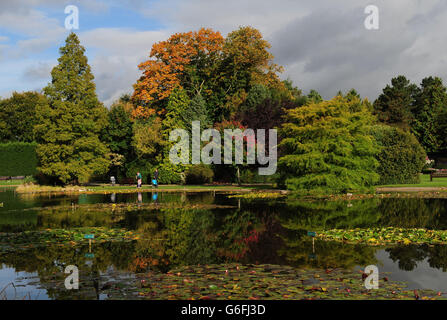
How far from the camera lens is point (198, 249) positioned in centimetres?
1297

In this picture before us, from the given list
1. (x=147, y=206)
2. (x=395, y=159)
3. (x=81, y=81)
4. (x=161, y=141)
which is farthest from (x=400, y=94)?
(x=147, y=206)

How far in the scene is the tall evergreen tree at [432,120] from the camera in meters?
68.4

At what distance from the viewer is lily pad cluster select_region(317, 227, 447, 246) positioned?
13.6 m

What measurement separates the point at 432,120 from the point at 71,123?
5410 cm

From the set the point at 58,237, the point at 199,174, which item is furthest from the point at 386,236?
the point at 199,174

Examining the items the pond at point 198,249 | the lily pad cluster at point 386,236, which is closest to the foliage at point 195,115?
the pond at point 198,249

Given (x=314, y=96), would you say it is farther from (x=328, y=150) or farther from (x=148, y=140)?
(x=328, y=150)

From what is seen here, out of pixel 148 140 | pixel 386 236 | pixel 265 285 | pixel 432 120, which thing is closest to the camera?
pixel 265 285

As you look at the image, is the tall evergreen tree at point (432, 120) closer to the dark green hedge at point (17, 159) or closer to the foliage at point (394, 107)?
the foliage at point (394, 107)

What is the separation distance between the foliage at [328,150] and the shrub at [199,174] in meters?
13.7

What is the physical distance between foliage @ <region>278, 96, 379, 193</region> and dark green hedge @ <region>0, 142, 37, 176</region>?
121ft

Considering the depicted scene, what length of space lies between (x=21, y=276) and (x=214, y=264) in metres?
4.38

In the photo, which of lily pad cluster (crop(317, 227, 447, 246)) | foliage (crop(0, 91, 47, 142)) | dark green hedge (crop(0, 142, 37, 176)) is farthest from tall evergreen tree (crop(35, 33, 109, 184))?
lily pad cluster (crop(317, 227, 447, 246))
